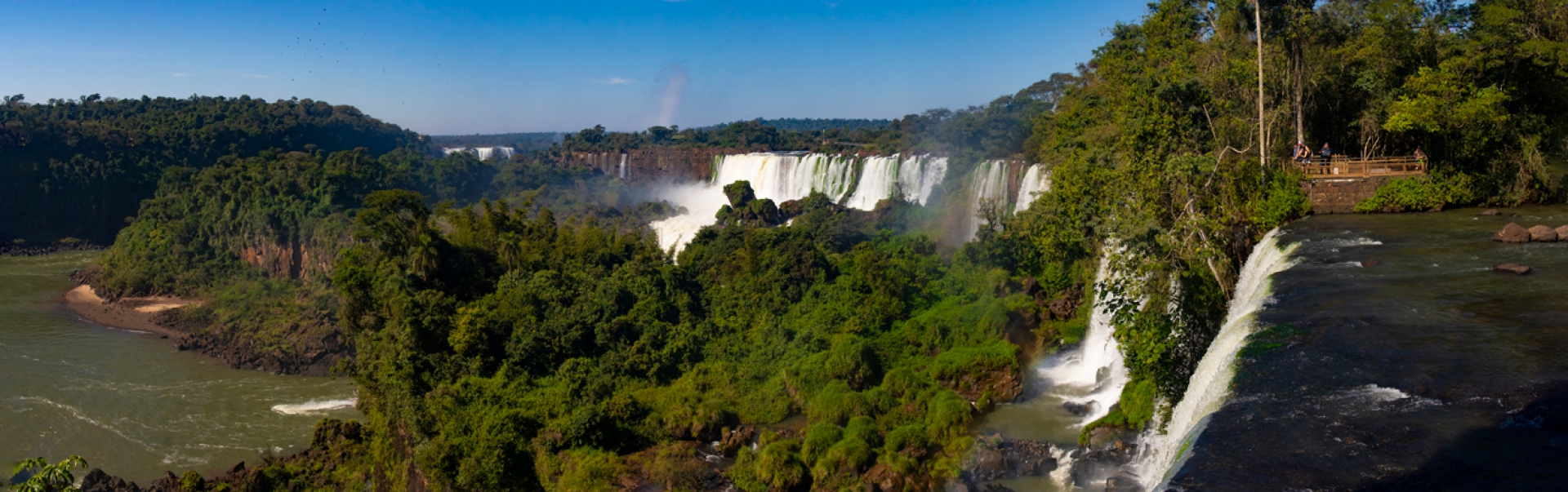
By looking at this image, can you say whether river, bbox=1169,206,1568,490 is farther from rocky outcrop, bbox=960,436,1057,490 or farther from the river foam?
the river foam

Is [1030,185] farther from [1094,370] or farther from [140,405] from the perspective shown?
[140,405]

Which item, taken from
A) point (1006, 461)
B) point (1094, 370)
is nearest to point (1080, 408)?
point (1094, 370)

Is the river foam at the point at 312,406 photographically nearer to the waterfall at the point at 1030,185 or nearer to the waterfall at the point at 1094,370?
the waterfall at the point at 1094,370

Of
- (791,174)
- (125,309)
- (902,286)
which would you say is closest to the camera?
(902,286)

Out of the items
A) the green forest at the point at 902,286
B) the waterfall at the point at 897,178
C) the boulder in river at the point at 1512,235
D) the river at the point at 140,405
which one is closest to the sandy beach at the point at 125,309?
the river at the point at 140,405

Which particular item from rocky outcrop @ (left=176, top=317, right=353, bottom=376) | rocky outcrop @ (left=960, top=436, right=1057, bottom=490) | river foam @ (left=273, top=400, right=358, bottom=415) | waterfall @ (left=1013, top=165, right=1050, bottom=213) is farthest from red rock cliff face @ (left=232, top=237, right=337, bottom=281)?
rocky outcrop @ (left=960, top=436, right=1057, bottom=490)
